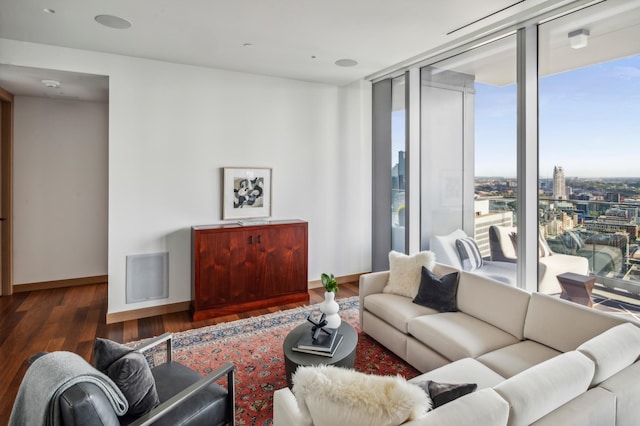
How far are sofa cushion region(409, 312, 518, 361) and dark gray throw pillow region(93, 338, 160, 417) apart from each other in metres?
1.84

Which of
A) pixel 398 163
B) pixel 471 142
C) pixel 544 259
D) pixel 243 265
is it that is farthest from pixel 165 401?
pixel 398 163

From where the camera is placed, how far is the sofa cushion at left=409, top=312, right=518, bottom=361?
238 centimetres

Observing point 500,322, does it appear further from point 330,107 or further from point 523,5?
point 330,107

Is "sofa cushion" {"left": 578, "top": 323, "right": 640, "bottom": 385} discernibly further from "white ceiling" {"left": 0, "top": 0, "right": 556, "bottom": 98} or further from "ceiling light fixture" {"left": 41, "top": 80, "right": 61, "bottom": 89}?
"ceiling light fixture" {"left": 41, "top": 80, "right": 61, "bottom": 89}

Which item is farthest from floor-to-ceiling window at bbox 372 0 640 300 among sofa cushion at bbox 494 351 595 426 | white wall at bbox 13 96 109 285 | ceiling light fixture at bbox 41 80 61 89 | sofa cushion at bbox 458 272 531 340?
white wall at bbox 13 96 109 285

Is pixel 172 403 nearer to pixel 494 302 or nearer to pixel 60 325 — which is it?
pixel 494 302

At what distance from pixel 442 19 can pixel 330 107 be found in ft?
7.35

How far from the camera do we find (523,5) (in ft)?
9.27

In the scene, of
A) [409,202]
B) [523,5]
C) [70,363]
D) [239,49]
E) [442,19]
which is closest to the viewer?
[70,363]

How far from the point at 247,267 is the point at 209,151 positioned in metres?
1.49

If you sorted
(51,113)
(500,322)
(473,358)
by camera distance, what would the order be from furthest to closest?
(51,113)
(500,322)
(473,358)

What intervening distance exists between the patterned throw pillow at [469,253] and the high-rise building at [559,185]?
982 mm

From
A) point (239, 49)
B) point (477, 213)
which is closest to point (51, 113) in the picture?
point (239, 49)

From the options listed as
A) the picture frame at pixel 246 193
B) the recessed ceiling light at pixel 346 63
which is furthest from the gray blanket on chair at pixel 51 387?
the recessed ceiling light at pixel 346 63
